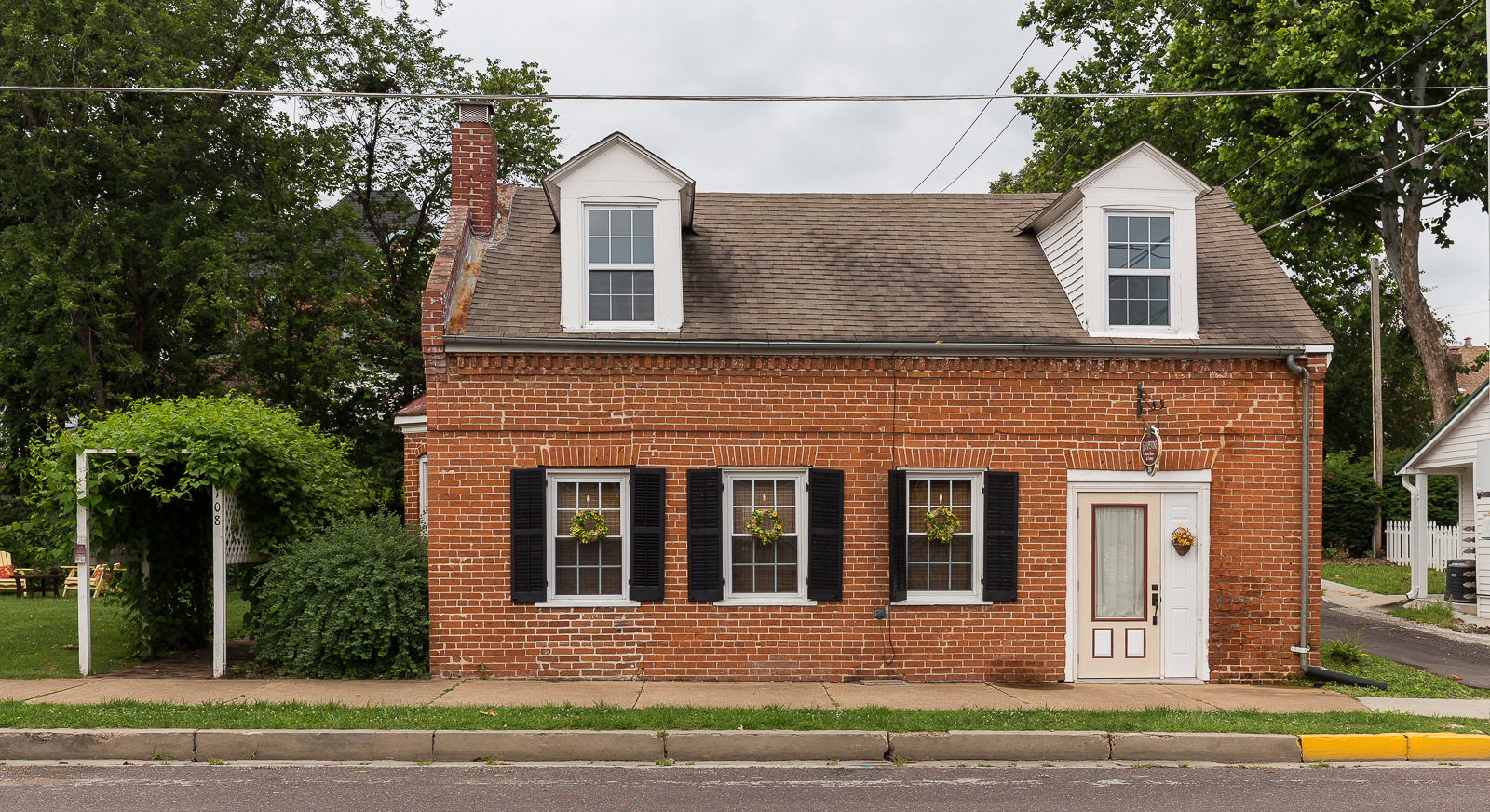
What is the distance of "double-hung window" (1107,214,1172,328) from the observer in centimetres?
1127

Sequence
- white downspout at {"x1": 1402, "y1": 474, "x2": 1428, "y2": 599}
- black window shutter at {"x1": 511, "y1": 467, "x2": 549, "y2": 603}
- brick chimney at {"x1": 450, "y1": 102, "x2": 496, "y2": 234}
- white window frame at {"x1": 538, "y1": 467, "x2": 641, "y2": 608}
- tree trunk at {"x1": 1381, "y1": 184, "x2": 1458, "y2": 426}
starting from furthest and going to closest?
tree trunk at {"x1": 1381, "y1": 184, "x2": 1458, "y2": 426}
white downspout at {"x1": 1402, "y1": 474, "x2": 1428, "y2": 599}
brick chimney at {"x1": 450, "y1": 102, "x2": 496, "y2": 234}
white window frame at {"x1": 538, "y1": 467, "x2": 641, "y2": 608}
black window shutter at {"x1": 511, "y1": 467, "x2": 549, "y2": 603}

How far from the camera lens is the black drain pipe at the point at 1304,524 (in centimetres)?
1088

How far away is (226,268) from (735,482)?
13.8 meters

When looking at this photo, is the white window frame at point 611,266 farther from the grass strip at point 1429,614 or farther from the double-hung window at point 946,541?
the grass strip at point 1429,614

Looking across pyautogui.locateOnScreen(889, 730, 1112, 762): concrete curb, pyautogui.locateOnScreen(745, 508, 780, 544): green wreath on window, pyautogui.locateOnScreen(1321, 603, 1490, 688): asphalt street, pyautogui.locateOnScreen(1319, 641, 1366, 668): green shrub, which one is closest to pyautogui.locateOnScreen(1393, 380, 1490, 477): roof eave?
pyautogui.locateOnScreen(1321, 603, 1490, 688): asphalt street

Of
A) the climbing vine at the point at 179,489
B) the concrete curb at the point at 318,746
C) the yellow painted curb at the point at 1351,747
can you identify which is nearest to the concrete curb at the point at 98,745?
the concrete curb at the point at 318,746

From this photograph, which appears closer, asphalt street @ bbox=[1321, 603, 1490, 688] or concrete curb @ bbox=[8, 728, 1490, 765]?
concrete curb @ bbox=[8, 728, 1490, 765]

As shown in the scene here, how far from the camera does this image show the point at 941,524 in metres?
10.9

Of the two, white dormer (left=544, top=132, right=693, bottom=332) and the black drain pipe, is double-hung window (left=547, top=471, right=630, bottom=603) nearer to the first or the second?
white dormer (left=544, top=132, right=693, bottom=332)

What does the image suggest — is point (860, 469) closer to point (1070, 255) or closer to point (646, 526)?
point (646, 526)

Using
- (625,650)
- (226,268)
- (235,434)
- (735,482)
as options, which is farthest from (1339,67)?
(226,268)

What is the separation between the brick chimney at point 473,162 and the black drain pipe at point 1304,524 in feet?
32.6

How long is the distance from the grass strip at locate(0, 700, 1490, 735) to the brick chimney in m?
6.30

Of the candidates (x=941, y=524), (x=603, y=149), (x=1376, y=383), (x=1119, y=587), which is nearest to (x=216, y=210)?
(x=603, y=149)
